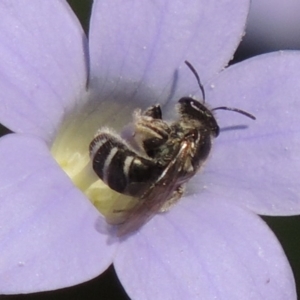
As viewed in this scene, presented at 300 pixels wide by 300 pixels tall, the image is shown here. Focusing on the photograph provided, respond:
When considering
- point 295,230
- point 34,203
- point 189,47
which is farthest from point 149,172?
point 295,230

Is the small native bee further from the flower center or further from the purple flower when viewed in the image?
the flower center

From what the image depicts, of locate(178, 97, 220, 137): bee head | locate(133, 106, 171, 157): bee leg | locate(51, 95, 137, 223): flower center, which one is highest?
locate(133, 106, 171, 157): bee leg

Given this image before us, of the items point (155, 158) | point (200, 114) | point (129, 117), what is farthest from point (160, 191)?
point (129, 117)

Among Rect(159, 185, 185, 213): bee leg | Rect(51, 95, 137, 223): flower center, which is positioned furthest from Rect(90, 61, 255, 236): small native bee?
Rect(51, 95, 137, 223): flower center

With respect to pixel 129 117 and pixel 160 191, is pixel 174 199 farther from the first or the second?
pixel 129 117

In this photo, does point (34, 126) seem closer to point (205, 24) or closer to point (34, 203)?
point (34, 203)
